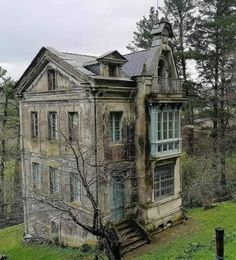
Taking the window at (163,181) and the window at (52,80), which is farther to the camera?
the window at (163,181)

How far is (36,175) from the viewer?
21.6 meters

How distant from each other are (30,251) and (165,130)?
10475 millimetres

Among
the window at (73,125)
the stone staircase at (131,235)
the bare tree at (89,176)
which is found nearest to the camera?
the bare tree at (89,176)

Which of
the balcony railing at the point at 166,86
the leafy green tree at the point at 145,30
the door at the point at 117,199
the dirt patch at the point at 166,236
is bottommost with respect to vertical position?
the dirt patch at the point at 166,236

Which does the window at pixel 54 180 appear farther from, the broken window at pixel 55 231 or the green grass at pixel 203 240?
the green grass at pixel 203 240

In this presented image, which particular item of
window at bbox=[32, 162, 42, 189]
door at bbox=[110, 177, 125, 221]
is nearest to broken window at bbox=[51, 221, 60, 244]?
window at bbox=[32, 162, 42, 189]

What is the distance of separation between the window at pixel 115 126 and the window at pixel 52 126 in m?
Answer: 3.38

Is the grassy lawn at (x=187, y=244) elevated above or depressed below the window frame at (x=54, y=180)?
below

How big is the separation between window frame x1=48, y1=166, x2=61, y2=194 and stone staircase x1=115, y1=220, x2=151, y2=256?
414 cm

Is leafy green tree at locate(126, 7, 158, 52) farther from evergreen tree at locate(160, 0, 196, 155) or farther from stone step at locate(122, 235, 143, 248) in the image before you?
stone step at locate(122, 235, 143, 248)

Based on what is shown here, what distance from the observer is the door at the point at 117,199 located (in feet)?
60.5

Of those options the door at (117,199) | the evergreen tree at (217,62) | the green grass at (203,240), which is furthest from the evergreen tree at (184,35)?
the door at (117,199)

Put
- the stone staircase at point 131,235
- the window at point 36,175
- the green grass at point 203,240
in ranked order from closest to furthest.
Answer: the green grass at point 203,240
the stone staircase at point 131,235
the window at point 36,175

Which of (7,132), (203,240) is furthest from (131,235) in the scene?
(7,132)
